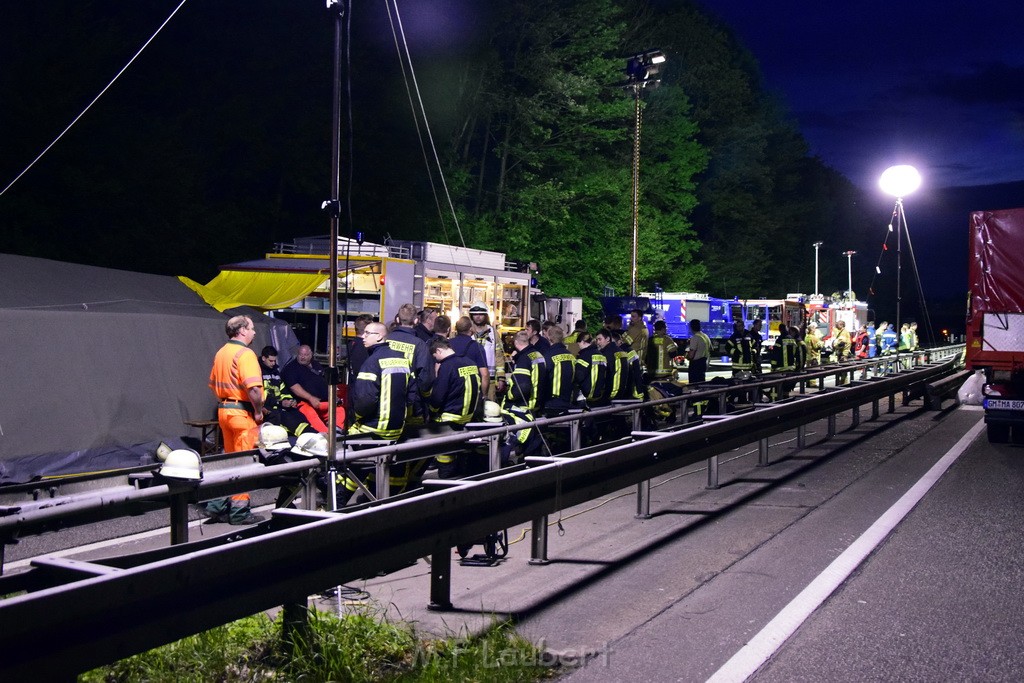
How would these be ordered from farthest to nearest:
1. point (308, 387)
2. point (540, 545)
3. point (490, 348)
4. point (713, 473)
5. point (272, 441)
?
point (490, 348) < point (308, 387) < point (713, 473) < point (272, 441) < point (540, 545)

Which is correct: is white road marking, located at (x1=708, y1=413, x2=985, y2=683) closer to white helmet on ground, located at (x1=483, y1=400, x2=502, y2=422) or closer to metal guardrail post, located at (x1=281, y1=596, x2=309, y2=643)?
metal guardrail post, located at (x1=281, y1=596, x2=309, y2=643)

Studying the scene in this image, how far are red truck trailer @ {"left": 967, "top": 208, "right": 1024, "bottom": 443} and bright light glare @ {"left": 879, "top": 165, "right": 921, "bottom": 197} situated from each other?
17.9 m

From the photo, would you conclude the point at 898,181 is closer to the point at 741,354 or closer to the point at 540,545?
the point at 741,354

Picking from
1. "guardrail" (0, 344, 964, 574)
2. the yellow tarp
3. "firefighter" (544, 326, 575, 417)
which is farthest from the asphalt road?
the yellow tarp

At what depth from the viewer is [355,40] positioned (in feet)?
129

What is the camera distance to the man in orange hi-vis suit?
959cm

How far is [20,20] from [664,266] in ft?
101

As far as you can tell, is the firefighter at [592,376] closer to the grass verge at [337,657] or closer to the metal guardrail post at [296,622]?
the grass verge at [337,657]

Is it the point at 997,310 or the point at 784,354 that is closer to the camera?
the point at 997,310

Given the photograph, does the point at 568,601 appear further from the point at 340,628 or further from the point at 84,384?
the point at 84,384

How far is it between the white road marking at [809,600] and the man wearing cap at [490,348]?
4.45 m

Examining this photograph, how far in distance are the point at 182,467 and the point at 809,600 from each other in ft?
11.7

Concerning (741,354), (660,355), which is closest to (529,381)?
(660,355)

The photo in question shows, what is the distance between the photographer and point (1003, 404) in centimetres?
1447
